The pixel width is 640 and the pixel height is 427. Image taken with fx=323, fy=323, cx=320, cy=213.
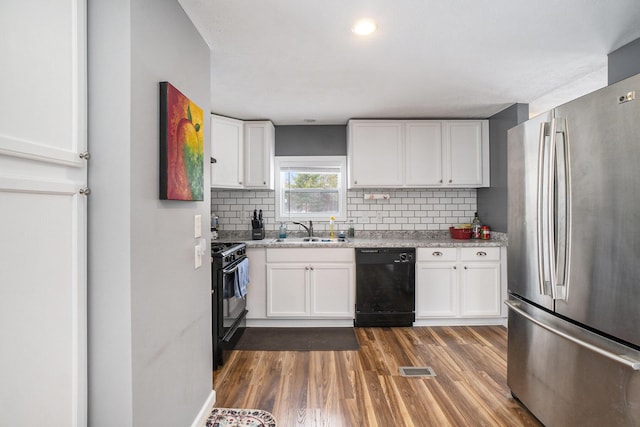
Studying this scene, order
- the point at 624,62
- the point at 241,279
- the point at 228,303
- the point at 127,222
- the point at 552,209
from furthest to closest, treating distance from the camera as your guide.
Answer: the point at 241,279
the point at 228,303
the point at 624,62
the point at 552,209
the point at 127,222

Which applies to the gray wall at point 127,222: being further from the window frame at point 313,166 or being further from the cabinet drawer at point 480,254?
the cabinet drawer at point 480,254

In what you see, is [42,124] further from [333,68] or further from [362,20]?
[333,68]

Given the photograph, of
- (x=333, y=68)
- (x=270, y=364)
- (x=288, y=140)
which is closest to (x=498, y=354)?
(x=270, y=364)

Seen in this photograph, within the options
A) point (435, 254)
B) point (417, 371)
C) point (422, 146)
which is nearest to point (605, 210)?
point (417, 371)

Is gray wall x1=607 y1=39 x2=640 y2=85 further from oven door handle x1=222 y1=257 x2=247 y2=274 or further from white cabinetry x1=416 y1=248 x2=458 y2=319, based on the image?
oven door handle x1=222 y1=257 x2=247 y2=274

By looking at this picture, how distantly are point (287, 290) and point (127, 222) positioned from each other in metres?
2.51

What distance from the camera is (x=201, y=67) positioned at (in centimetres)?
199

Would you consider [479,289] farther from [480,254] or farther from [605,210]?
[605,210]

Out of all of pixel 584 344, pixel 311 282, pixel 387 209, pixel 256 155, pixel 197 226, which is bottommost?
pixel 311 282

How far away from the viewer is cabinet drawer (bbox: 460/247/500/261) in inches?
141

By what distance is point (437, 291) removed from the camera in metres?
3.59

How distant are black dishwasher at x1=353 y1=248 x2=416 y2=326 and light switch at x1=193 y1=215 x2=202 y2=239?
6.53 feet

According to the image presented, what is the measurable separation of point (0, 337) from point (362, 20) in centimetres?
211

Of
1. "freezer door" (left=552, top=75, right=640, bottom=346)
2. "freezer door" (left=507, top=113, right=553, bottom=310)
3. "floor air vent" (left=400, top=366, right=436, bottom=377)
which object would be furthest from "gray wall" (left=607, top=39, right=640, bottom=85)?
"floor air vent" (left=400, top=366, right=436, bottom=377)
